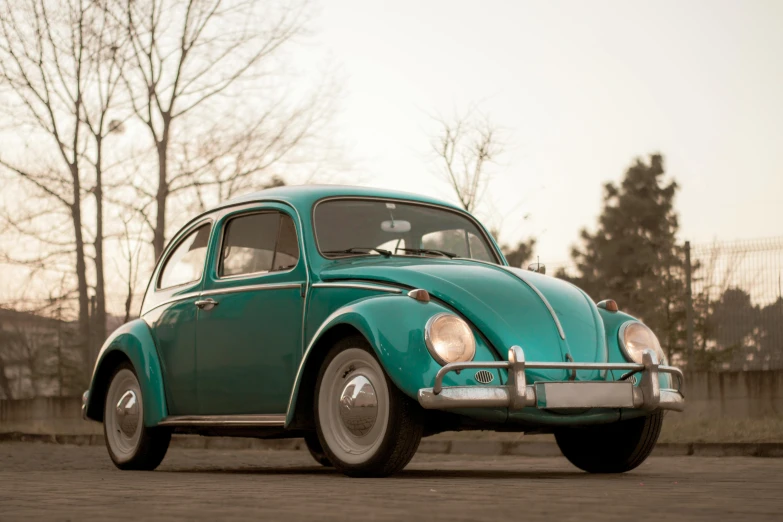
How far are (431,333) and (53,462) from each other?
16.9 ft

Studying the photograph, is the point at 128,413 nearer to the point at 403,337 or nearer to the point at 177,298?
the point at 177,298

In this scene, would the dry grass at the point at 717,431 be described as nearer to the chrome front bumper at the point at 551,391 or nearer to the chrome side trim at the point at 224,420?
the chrome front bumper at the point at 551,391

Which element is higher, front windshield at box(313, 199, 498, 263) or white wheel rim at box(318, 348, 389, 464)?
front windshield at box(313, 199, 498, 263)

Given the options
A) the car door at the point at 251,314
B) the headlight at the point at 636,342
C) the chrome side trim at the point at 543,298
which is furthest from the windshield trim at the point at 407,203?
the headlight at the point at 636,342

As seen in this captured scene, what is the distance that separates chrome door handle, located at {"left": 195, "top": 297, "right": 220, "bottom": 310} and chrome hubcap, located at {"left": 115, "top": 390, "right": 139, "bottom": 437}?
3.29 ft

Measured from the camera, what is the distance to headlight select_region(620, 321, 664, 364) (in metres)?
6.66

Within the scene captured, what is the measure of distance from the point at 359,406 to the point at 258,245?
1975mm

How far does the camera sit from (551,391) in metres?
5.99

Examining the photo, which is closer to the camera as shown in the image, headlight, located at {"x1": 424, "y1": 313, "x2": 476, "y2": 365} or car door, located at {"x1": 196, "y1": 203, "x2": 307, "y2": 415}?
headlight, located at {"x1": 424, "y1": 313, "x2": 476, "y2": 365}

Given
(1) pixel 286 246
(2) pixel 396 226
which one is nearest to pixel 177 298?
(1) pixel 286 246

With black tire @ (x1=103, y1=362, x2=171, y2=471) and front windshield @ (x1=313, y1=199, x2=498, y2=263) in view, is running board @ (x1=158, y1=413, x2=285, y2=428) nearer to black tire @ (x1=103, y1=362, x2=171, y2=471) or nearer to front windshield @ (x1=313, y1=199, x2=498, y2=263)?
black tire @ (x1=103, y1=362, x2=171, y2=471)

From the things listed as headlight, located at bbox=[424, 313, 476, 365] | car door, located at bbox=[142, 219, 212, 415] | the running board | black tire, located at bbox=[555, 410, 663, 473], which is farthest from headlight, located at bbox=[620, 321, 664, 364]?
car door, located at bbox=[142, 219, 212, 415]

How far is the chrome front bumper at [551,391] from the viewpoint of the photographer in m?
5.77

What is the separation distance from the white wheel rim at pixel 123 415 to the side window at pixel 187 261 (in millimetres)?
791
